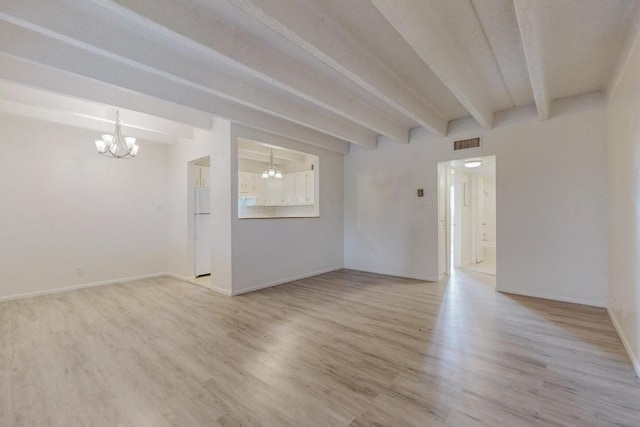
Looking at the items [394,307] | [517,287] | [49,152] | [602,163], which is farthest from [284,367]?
[49,152]

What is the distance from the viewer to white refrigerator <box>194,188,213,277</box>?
5.32 meters

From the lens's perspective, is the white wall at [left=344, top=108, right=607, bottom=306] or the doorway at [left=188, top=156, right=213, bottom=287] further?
the doorway at [left=188, top=156, right=213, bottom=287]

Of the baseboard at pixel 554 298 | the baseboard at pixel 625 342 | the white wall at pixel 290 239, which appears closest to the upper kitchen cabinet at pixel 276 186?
the white wall at pixel 290 239

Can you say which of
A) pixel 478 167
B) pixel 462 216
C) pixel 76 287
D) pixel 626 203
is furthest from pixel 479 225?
pixel 76 287

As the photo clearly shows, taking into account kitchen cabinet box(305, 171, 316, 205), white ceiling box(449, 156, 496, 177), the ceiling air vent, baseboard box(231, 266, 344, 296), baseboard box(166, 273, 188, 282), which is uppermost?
the ceiling air vent

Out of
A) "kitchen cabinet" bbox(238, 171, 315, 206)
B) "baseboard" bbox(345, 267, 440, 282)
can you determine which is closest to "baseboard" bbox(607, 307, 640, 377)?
"baseboard" bbox(345, 267, 440, 282)

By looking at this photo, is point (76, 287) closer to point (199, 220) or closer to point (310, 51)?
point (199, 220)

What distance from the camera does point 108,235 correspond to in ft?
16.2

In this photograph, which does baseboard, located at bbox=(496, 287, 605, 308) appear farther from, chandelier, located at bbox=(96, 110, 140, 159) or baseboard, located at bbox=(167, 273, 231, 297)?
chandelier, located at bbox=(96, 110, 140, 159)

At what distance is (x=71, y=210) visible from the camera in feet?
14.9

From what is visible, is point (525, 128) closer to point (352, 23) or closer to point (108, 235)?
point (352, 23)

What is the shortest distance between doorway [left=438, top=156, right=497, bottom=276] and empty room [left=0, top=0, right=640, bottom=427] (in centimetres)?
14

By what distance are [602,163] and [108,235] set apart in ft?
25.4

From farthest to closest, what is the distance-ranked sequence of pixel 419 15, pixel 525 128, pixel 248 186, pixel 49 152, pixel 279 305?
pixel 248 186 → pixel 49 152 → pixel 525 128 → pixel 279 305 → pixel 419 15
